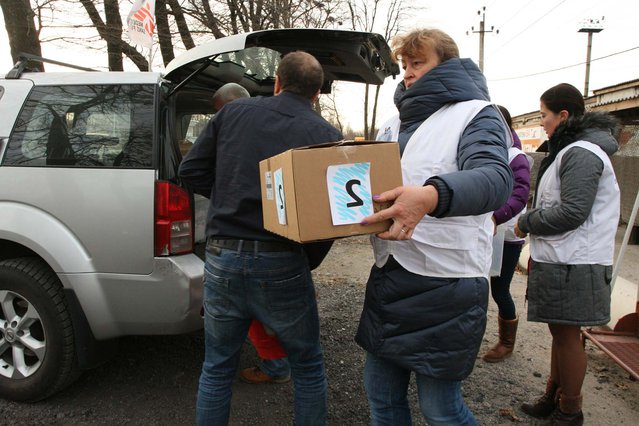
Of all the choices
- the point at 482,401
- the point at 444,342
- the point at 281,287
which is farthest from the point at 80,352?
the point at 482,401

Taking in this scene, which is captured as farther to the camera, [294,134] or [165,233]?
[165,233]

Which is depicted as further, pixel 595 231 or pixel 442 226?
pixel 595 231

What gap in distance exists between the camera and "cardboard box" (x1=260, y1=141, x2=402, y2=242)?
4.29 ft

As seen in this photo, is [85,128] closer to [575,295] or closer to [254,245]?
[254,245]

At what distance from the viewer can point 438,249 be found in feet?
4.86

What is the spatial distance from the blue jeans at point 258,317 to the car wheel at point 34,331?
985 mm

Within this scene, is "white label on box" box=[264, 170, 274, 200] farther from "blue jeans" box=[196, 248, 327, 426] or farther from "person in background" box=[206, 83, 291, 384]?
"person in background" box=[206, 83, 291, 384]

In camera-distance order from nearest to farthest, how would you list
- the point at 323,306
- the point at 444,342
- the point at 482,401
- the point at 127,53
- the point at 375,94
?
the point at 444,342, the point at 482,401, the point at 323,306, the point at 127,53, the point at 375,94

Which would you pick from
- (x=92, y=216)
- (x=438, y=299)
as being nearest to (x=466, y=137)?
(x=438, y=299)

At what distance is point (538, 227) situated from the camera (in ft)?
7.52

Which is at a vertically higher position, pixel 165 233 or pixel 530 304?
pixel 165 233

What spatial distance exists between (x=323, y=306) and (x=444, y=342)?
2673mm

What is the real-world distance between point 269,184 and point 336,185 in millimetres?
358

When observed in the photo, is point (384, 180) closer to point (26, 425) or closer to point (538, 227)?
point (538, 227)
